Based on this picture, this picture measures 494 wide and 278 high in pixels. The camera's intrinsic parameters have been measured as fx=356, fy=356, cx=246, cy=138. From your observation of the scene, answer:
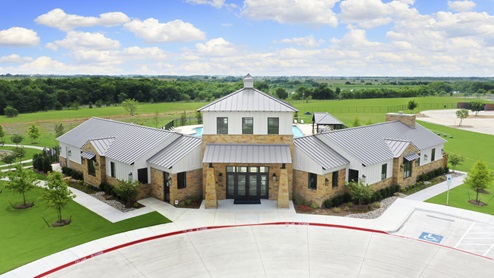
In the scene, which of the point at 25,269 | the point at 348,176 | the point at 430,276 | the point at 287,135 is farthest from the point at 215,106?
the point at 430,276

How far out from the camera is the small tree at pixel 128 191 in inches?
928

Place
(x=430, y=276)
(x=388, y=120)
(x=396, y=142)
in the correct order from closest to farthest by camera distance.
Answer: (x=430, y=276) → (x=396, y=142) → (x=388, y=120)

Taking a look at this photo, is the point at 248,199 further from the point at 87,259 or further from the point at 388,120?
the point at 388,120

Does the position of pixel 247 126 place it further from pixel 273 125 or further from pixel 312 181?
pixel 312 181

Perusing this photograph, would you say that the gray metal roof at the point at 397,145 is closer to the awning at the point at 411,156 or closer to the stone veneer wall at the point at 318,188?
the awning at the point at 411,156

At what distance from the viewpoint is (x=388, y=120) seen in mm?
35875

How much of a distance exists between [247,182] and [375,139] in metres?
11.8

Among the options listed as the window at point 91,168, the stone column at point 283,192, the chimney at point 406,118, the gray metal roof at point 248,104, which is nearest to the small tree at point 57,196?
the window at point 91,168

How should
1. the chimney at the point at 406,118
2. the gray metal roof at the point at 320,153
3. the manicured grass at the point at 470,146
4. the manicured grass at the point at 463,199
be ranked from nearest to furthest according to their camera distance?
the manicured grass at the point at 463,199
the gray metal roof at the point at 320,153
the chimney at the point at 406,118
the manicured grass at the point at 470,146

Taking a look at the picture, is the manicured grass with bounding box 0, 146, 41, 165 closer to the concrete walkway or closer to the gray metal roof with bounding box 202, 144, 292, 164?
the concrete walkway

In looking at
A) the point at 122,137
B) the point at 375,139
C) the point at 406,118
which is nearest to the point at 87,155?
the point at 122,137

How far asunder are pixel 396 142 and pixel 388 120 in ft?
25.3

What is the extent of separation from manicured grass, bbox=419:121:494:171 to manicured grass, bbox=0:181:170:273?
1252 inches

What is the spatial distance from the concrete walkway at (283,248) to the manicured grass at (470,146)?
18.4 meters
